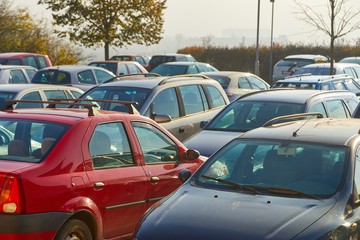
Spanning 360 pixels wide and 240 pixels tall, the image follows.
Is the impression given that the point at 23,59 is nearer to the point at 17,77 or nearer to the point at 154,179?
the point at 17,77

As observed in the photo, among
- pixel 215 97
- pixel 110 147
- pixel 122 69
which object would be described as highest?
pixel 110 147

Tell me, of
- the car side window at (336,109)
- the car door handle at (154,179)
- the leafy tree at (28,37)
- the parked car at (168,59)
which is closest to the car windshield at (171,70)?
the parked car at (168,59)

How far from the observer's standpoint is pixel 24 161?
7.97 meters

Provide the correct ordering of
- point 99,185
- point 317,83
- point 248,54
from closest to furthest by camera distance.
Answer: point 99,185, point 317,83, point 248,54

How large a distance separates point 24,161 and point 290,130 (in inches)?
96.1

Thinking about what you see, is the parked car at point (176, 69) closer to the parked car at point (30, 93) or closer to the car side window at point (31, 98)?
the parked car at point (30, 93)

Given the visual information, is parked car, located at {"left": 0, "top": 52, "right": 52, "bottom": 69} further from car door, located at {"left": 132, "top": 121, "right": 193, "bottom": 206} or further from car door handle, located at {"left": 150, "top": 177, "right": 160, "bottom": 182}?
car door handle, located at {"left": 150, "top": 177, "right": 160, "bottom": 182}

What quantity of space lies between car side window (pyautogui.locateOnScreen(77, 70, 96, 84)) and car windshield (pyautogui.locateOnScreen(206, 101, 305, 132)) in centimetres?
1206

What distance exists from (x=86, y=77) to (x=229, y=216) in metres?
18.8

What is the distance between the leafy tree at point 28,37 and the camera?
42188 millimetres

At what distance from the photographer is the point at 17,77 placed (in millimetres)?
24219

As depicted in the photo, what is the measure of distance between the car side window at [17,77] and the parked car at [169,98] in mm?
9034

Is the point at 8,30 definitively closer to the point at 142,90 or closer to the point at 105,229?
the point at 142,90

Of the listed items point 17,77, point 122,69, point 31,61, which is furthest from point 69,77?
point 122,69
